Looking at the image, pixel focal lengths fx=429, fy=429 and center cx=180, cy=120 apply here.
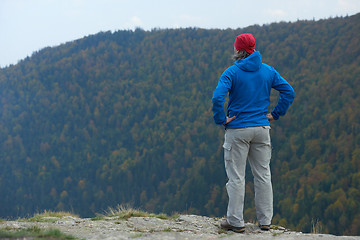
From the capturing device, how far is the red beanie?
4.68 meters

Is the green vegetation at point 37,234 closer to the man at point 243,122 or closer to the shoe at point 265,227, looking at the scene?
the man at point 243,122

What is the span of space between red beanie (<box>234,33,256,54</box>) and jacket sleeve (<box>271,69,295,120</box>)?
43 centimetres

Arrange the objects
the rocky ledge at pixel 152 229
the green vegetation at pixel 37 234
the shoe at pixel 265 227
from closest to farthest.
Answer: the green vegetation at pixel 37 234, the rocky ledge at pixel 152 229, the shoe at pixel 265 227

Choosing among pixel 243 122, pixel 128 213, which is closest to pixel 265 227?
pixel 243 122

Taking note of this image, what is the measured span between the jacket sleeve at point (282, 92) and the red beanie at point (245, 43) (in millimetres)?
434

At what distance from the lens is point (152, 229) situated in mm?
4418

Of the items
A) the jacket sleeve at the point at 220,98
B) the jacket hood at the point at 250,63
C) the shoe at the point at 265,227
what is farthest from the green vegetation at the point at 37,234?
the jacket hood at the point at 250,63

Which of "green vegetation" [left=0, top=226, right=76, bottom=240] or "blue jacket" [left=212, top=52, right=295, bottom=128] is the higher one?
"blue jacket" [left=212, top=52, right=295, bottom=128]

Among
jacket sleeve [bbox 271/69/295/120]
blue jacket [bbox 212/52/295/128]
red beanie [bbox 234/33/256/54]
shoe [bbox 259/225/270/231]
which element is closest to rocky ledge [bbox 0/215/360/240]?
shoe [bbox 259/225/270/231]

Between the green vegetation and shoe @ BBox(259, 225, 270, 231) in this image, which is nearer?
the green vegetation

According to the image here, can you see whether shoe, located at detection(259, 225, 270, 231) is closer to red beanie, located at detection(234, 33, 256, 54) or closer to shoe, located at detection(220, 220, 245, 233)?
shoe, located at detection(220, 220, 245, 233)

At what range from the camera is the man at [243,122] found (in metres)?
4.62

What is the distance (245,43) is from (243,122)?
0.87m

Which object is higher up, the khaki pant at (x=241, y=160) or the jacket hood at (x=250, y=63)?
the jacket hood at (x=250, y=63)
